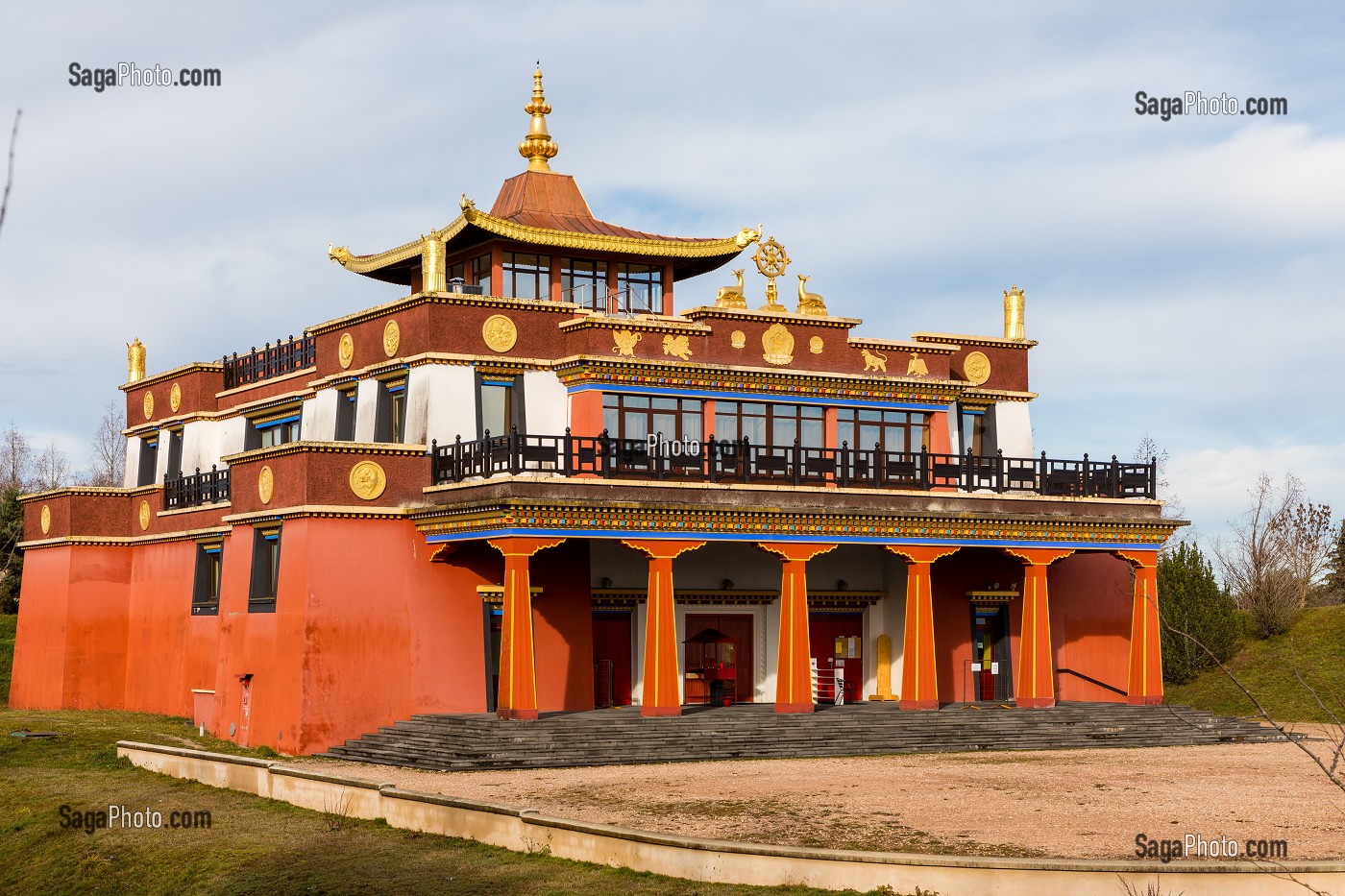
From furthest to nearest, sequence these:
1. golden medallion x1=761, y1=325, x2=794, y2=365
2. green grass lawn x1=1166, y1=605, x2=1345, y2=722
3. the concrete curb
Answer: green grass lawn x1=1166, y1=605, x2=1345, y2=722 → golden medallion x1=761, y1=325, x2=794, y2=365 → the concrete curb

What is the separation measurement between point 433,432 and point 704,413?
6.23m

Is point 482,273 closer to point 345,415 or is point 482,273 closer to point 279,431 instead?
point 345,415

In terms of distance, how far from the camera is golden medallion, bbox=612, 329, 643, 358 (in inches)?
1470

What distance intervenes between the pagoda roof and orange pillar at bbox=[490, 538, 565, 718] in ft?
28.4

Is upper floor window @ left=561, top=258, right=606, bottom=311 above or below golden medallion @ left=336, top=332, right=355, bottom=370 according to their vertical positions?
above

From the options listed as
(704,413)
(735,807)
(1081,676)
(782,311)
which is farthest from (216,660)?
(1081,676)

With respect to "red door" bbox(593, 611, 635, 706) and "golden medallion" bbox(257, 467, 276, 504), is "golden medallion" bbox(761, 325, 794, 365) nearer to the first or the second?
"red door" bbox(593, 611, 635, 706)

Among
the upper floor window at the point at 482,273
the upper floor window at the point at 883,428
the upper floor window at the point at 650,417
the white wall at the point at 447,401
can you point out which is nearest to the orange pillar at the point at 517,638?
the white wall at the point at 447,401

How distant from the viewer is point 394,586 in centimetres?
3519

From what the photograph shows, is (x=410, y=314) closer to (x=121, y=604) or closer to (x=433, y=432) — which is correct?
(x=433, y=432)

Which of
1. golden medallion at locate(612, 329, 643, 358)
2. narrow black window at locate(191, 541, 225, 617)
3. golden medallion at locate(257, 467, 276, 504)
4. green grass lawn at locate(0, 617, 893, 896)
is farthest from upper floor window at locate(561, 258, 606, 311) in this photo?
green grass lawn at locate(0, 617, 893, 896)

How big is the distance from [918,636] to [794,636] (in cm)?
323

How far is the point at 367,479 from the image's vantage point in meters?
35.2

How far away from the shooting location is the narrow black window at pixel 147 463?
4919 cm
